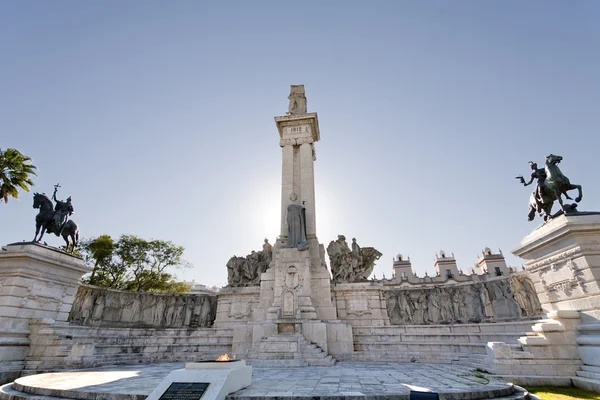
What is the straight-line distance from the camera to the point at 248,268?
17.2m

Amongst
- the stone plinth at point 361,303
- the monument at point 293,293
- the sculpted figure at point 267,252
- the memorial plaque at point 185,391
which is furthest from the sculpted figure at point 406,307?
the memorial plaque at point 185,391

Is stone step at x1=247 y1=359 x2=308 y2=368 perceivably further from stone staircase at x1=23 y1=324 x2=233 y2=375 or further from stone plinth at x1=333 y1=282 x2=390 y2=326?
stone plinth at x1=333 y1=282 x2=390 y2=326

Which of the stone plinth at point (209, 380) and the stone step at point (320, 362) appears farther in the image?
the stone step at point (320, 362)

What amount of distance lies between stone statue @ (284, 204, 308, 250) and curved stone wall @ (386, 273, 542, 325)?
214 inches

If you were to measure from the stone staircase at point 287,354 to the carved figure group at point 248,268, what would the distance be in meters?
5.26

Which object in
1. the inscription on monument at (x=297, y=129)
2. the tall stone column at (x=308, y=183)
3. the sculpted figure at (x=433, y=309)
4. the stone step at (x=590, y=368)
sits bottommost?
the stone step at (x=590, y=368)

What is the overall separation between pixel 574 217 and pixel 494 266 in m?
57.4

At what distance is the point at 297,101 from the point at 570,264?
57.2ft

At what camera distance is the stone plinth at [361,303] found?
14877 millimetres

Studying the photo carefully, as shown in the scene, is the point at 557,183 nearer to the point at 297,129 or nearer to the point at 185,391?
the point at 185,391

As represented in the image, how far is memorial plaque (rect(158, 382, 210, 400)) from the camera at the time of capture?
4.64 meters

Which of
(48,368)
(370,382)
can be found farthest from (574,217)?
(48,368)

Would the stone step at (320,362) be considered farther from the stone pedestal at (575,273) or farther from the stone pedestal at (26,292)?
the stone pedestal at (26,292)

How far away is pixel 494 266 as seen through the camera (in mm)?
55625
